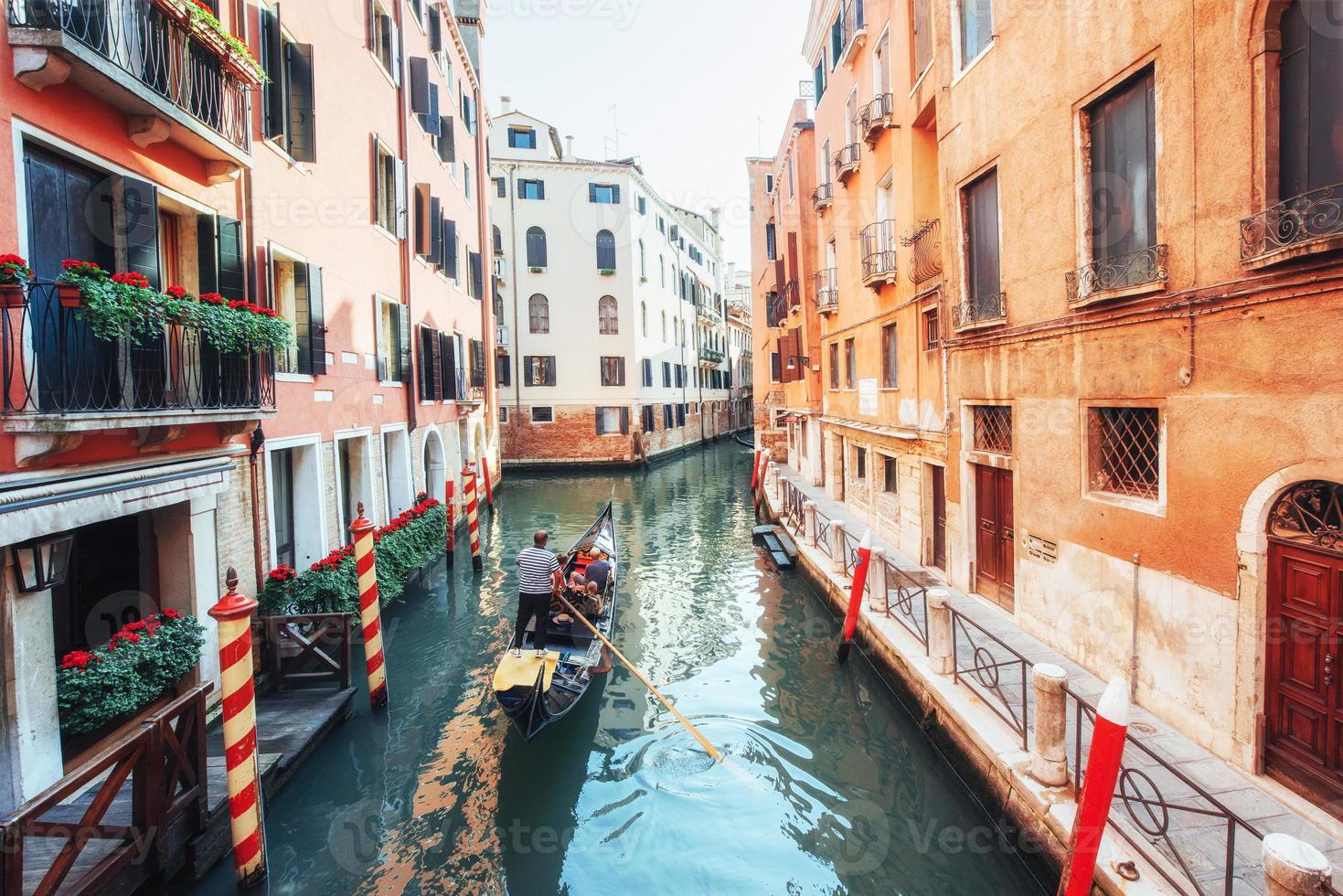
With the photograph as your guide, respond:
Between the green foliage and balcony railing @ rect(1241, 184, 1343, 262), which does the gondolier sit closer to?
the green foliage

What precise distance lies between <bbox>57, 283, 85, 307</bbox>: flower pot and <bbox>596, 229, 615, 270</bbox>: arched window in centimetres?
2852

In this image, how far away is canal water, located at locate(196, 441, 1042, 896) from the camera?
5422 millimetres

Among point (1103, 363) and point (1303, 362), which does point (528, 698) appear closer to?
point (1103, 363)

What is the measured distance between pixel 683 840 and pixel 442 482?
12870 mm

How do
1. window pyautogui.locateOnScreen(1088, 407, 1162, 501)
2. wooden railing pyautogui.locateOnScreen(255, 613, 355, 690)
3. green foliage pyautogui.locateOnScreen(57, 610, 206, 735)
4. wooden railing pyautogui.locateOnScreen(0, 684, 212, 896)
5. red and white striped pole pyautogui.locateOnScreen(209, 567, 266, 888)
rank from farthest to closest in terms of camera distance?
1. wooden railing pyautogui.locateOnScreen(255, 613, 355, 690)
2. window pyautogui.locateOnScreen(1088, 407, 1162, 501)
3. green foliage pyautogui.locateOnScreen(57, 610, 206, 735)
4. red and white striped pole pyautogui.locateOnScreen(209, 567, 266, 888)
5. wooden railing pyautogui.locateOnScreen(0, 684, 212, 896)

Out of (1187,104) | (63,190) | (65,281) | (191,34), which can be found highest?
(191,34)

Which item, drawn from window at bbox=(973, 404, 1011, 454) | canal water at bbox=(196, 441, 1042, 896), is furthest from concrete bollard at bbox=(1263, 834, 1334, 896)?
window at bbox=(973, 404, 1011, 454)

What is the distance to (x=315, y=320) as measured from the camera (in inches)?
382

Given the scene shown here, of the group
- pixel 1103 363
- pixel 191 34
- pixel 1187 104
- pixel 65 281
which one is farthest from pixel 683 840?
pixel 191 34

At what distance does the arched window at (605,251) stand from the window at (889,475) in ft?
71.1

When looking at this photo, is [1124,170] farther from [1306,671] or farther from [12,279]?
[12,279]

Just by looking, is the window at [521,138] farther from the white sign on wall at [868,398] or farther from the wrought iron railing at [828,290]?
the white sign on wall at [868,398]

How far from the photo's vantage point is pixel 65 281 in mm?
4773

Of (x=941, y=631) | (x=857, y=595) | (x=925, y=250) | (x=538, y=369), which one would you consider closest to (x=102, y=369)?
(x=941, y=631)
